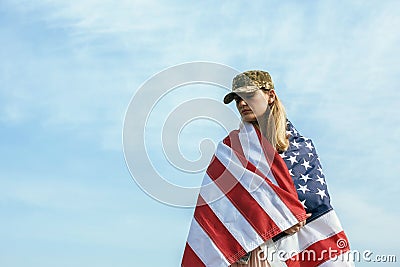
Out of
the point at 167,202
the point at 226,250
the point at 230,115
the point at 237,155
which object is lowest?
the point at 226,250

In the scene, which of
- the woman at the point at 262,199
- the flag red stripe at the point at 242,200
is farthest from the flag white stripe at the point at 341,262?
the flag red stripe at the point at 242,200

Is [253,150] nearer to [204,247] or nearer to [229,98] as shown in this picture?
[229,98]

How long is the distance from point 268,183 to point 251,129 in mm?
565

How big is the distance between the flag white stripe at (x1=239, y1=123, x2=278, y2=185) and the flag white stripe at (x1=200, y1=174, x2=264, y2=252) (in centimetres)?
42

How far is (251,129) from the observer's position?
6.04m

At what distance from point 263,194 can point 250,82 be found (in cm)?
109

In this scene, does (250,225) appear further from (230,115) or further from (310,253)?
(230,115)

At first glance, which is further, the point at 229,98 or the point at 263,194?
the point at 229,98

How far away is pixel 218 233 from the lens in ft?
19.0

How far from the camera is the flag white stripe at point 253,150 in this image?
19.2 ft

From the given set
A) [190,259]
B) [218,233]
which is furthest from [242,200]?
[190,259]

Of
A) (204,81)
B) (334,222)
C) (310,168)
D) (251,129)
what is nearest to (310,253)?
(334,222)

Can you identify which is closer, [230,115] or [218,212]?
[218,212]

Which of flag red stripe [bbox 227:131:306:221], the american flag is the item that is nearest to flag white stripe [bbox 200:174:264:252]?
the american flag
